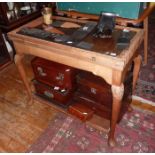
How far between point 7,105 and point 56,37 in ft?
3.69

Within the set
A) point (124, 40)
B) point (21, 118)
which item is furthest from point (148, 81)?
point (21, 118)

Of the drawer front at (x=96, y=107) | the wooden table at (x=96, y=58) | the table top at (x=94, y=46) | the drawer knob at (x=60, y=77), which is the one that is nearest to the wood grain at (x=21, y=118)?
the drawer front at (x=96, y=107)

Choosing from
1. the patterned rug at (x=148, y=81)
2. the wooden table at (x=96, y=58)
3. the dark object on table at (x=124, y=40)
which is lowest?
the patterned rug at (x=148, y=81)

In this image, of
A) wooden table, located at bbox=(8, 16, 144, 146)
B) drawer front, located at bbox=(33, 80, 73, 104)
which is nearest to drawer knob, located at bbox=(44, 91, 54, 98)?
drawer front, located at bbox=(33, 80, 73, 104)

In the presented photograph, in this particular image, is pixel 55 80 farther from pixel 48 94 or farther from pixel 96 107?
pixel 96 107

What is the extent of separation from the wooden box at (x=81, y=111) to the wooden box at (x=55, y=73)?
191 millimetres

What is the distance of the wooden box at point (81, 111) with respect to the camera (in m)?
1.63

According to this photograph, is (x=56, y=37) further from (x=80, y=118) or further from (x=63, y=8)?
(x=80, y=118)

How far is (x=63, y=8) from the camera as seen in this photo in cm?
168

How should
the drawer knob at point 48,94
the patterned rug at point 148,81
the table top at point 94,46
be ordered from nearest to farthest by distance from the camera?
the table top at point 94,46, the drawer knob at point 48,94, the patterned rug at point 148,81

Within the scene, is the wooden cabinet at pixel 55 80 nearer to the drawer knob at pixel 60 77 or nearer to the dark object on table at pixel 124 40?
the drawer knob at pixel 60 77

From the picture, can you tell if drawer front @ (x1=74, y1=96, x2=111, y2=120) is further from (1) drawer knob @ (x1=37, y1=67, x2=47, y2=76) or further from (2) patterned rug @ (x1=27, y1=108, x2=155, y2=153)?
(1) drawer knob @ (x1=37, y1=67, x2=47, y2=76)

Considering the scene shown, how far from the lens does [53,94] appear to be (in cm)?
178

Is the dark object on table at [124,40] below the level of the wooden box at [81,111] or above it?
above
